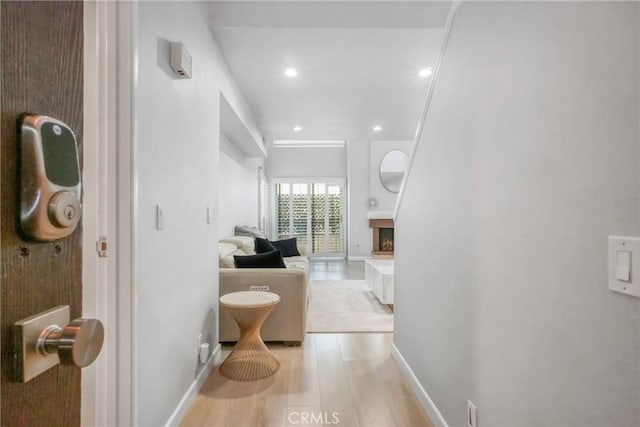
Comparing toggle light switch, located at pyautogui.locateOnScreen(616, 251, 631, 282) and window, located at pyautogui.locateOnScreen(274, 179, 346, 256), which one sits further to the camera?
window, located at pyautogui.locateOnScreen(274, 179, 346, 256)

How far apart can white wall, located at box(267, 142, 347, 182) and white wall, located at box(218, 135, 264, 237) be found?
1198 millimetres

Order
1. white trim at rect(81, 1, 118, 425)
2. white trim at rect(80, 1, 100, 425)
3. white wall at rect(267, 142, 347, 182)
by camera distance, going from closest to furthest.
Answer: white trim at rect(80, 1, 100, 425), white trim at rect(81, 1, 118, 425), white wall at rect(267, 142, 347, 182)

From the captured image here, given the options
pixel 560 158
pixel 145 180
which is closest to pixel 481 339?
pixel 560 158

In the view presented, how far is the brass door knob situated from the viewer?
388 mm

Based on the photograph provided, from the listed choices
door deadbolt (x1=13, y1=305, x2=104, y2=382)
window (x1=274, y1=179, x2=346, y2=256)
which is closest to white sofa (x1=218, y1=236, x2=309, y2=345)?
door deadbolt (x1=13, y1=305, x2=104, y2=382)

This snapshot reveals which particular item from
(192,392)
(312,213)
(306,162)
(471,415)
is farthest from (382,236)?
(471,415)

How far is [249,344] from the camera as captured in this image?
2.39 meters

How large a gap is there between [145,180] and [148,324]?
627mm

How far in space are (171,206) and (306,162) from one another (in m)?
6.98

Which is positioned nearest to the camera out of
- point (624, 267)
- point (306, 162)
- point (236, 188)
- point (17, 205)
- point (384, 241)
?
point (17, 205)

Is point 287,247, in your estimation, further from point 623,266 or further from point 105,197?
point 623,266

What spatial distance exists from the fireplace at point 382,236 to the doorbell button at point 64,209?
7.96 m

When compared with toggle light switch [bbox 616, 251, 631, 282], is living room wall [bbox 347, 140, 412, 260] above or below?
above

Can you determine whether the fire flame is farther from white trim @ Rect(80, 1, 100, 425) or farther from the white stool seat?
white trim @ Rect(80, 1, 100, 425)
